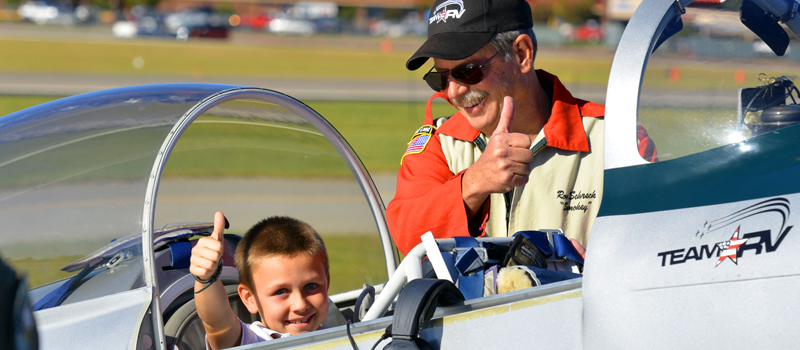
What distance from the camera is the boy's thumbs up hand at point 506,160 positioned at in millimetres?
1883

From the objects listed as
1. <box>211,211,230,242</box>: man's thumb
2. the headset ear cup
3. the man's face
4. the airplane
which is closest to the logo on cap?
the man's face

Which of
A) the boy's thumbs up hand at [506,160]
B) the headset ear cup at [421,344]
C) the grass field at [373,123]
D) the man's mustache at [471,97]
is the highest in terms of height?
the grass field at [373,123]

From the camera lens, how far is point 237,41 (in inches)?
1560

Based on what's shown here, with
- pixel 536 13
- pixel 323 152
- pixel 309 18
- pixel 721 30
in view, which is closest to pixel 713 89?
pixel 721 30

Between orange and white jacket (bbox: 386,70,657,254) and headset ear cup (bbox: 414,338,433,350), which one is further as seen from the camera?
orange and white jacket (bbox: 386,70,657,254)

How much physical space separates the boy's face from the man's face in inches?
35.2

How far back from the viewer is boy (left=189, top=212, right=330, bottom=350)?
1795 millimetres

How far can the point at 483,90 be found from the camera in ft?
7.84

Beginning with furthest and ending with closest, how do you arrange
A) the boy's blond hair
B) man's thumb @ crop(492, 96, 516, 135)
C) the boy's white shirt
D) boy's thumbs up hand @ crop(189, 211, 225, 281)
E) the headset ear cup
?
man's thumb @ crop(492, 96, 516, 135)
the boy's blond hair
the boy's white shirt
boy's thumbs up hand @ crop(189, 211, 225, 281)
the headset ear cup

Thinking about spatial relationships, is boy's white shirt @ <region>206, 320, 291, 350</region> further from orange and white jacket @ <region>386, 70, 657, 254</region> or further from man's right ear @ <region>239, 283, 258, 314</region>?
orange and white jacket @ <region>386, 70, 657, 254</region>

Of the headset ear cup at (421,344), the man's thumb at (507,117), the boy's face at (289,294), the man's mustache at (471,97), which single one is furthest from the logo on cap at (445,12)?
the headset ear cup at (421,344)

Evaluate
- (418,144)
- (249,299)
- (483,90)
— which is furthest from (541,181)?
(249,299)

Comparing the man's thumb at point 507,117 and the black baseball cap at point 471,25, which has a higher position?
the black baseball cap at point 471,25

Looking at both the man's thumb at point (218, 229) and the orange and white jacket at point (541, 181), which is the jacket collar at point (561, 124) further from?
the man's thumb at point (218, 229)
